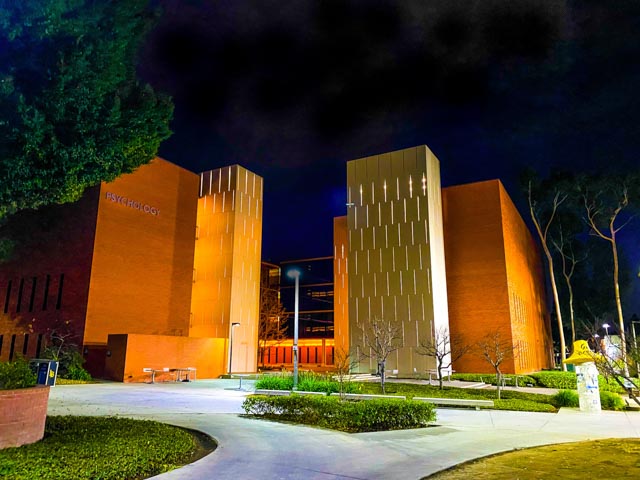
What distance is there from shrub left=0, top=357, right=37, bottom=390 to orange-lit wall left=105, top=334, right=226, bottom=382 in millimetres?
17956

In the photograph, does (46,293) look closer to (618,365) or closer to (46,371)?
(46,371)

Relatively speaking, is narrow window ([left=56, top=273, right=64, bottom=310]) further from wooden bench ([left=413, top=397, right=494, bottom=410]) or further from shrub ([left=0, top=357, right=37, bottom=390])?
wooden bench ([left=413, top=397, right=494, bottom=410])

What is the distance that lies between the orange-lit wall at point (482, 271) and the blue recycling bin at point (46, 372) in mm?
22704

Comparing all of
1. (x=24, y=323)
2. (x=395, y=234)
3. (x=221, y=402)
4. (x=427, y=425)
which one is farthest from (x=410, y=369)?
(x=24, y=323)

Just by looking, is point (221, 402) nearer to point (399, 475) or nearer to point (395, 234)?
point (399, 475)

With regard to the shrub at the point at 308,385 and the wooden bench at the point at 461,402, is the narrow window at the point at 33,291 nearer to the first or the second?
the shrub at the point at 308,385

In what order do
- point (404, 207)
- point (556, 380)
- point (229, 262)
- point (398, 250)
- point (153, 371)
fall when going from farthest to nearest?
point (229, 262)
point (404, 207)
point (398, 250)
point (153, 371)
point (556, 380)

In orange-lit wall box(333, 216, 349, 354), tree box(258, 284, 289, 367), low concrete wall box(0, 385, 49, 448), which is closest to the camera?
low concrete wall box(0, 385, 49, 448)

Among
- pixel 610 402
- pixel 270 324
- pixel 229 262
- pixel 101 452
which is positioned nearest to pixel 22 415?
pixel 101 452

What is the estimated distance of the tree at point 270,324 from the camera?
1837 inches

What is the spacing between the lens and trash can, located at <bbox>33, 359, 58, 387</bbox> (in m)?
20.4

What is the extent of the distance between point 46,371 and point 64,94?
52.5ft

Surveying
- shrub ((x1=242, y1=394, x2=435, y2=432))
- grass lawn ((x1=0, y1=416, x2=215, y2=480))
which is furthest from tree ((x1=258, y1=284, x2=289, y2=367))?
grass lawn ((x1=0, y1=416, x2=215, y2=480))

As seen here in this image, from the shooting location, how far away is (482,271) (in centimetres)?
3030
